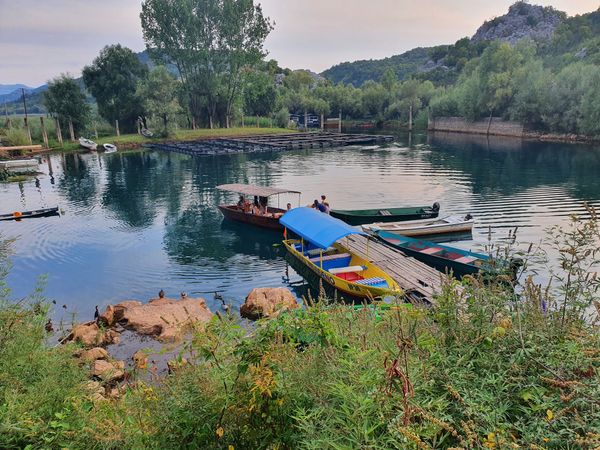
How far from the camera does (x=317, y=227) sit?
18.7 meters

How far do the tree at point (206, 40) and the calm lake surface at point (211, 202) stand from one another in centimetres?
2669

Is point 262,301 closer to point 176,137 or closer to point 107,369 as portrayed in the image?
point 107,369

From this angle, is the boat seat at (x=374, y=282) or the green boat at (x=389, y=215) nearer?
the boat seat at (x=374, y=282)

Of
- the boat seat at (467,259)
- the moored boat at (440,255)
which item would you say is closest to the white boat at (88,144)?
the moored boat at (440,255)

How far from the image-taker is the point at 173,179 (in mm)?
44375

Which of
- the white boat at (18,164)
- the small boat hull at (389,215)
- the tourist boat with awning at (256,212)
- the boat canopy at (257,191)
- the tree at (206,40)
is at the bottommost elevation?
the small boat hull at (389,215)

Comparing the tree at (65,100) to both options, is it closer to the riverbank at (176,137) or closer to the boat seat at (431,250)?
the riverbank at (176,137)

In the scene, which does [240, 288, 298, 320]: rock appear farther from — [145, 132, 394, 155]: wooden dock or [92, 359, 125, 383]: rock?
[145, 132, 394, 155]: wooden dock

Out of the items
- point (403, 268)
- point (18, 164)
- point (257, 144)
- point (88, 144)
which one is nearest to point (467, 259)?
point (403, 268)

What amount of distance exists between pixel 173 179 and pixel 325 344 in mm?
42004

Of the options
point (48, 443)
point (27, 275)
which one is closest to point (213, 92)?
point (27, 275)

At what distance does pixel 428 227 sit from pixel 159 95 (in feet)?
216

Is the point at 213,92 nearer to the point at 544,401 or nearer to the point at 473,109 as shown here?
the point at 473,109

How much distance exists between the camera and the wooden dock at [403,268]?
611 inches
